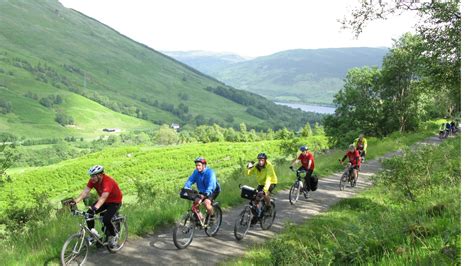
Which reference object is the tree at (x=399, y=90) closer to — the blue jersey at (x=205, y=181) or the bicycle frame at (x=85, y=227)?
the blue jersey at (x=205, y=181)

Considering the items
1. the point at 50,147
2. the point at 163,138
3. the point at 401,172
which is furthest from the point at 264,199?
the point at 50,147

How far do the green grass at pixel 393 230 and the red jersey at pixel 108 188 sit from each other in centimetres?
359

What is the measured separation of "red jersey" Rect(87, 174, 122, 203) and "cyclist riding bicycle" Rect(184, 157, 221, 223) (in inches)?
81.3

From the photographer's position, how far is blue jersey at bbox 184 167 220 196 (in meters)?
11.2

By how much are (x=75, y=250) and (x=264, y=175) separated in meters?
6.47

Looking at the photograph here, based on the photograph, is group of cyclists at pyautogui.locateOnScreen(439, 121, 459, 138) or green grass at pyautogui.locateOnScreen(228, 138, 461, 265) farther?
group of cyclists at pyautogui.locateOnScreen(439, 121, 459, 138)

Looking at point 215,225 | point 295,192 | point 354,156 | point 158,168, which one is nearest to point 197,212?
point 215,225

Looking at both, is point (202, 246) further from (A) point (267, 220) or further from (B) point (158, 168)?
(B) point (158, 168)

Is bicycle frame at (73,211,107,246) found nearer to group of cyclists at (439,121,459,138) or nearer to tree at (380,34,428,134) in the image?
group of cyclists at (439,121,459,138)

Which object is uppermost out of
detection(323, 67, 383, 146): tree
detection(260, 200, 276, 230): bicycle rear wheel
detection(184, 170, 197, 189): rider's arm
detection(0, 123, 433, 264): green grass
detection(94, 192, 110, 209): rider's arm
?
detection(323, 67, 383, 146): tree

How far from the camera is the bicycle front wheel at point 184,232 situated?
1060 cm

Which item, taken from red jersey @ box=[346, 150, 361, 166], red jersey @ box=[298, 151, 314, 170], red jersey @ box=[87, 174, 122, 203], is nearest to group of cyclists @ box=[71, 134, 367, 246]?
red jersey @ box=[87, 174, 122, 203]

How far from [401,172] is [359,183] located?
9859 millimetres

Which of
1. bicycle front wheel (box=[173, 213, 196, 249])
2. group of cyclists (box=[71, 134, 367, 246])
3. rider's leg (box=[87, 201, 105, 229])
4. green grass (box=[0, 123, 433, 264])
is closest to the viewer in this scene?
rider's leg (box=[87, 201, 105, 229])
